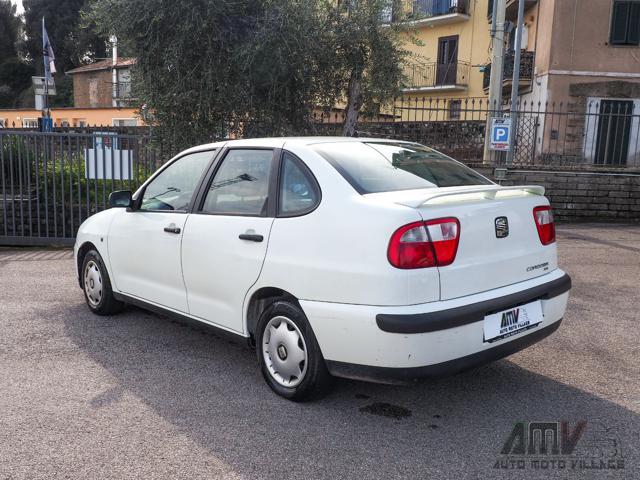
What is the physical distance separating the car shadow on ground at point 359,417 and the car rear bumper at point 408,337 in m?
0.36

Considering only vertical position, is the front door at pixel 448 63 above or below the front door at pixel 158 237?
above

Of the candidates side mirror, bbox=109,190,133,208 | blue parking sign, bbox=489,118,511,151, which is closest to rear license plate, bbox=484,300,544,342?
side mirror, bbox=109,190,133,208

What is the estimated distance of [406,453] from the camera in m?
2.98

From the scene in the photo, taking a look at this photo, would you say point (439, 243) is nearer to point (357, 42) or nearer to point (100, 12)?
point (357, 42)

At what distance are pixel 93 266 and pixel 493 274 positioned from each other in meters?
3.70

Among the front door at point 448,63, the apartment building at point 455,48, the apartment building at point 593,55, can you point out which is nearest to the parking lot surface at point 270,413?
the apartment building at point 593,55

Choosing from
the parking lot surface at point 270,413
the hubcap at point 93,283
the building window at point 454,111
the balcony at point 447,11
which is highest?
the balcony at point 447,11

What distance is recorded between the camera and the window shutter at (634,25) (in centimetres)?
1817

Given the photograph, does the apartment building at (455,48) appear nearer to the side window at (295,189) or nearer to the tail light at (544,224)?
the tail light at (544,224)

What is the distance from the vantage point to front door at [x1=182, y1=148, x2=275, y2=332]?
370cm

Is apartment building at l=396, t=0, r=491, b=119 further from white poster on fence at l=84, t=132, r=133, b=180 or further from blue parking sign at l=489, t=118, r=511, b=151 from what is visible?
white poster on fence at l=84, t=132, r=133, b=180

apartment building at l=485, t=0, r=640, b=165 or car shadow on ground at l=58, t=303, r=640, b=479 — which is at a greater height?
apartment building at l=485, t=0, r=640, b=165

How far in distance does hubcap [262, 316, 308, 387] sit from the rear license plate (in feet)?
3.43

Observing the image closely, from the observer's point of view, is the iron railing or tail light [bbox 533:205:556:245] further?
the iron railing
